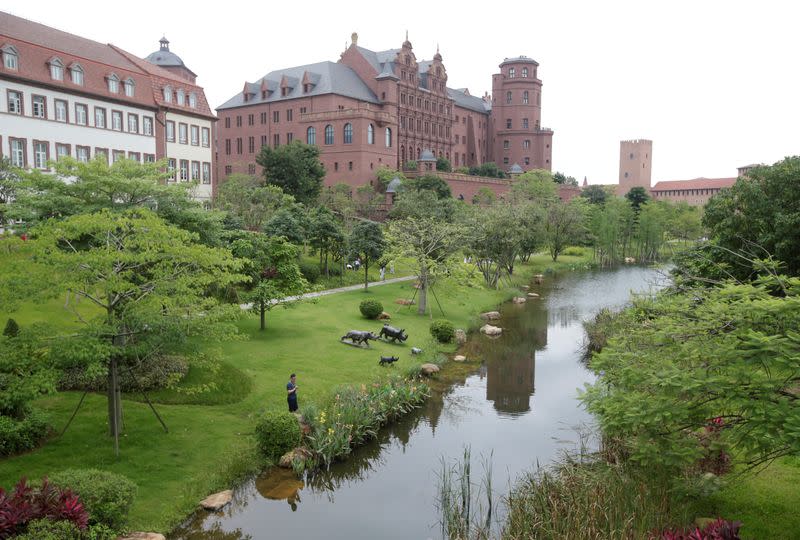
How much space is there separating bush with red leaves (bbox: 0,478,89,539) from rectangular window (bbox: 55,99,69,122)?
3380 cm

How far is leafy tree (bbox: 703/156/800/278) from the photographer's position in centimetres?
1859

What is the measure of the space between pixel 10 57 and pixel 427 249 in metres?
25.0

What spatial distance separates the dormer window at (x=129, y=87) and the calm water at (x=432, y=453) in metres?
29.6

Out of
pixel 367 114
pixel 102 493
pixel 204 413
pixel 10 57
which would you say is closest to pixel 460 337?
pixel 204 413

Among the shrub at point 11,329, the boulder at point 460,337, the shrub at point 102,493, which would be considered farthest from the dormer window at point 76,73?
the shrub at point 102,493

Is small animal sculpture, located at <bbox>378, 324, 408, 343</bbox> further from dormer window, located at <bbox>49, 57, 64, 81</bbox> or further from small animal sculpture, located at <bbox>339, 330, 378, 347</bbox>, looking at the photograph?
dormer window, located at <bbox>49, 57, 64, 81</bbox>

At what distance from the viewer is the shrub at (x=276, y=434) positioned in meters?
14.2

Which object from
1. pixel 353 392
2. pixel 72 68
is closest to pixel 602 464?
pixel 353 392

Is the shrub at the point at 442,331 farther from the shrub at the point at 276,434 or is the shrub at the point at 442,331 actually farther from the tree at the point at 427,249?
the shrub at the point at 276,434

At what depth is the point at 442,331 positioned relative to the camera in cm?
2592

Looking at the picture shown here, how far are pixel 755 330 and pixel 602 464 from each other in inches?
209

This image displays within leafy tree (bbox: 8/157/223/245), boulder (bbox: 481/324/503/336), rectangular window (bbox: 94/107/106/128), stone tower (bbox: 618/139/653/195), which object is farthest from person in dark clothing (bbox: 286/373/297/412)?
stone tower (bbox: 618/139/653/195)

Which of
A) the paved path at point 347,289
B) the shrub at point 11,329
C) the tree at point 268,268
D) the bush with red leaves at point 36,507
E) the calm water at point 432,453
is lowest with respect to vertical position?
the calm water at point 432,453

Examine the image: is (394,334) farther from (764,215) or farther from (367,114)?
(367,114)
